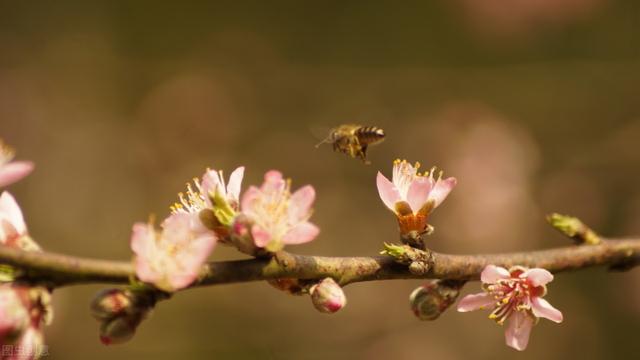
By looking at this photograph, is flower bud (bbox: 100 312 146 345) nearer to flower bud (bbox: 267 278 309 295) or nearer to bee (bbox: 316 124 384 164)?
flower bud (bbox: 267 278 309 295)

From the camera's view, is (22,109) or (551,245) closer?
(551,245)

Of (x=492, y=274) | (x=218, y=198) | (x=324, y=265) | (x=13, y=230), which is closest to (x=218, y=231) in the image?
(x=218, y=198)

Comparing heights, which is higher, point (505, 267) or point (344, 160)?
point (344, 160)

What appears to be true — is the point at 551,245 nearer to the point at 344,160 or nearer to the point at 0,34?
the point at 344,160

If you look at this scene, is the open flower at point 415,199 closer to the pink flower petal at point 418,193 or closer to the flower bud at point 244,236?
the pink flower petal at point 418,193

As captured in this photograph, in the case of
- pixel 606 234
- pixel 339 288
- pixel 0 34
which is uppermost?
pixel 0 34

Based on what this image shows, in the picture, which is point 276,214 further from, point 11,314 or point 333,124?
point 333,124

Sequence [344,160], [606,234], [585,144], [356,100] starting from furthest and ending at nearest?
[356,100]
[344,160]
[585,144]
[606,234]

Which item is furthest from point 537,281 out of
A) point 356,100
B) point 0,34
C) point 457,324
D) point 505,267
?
point 0,34
